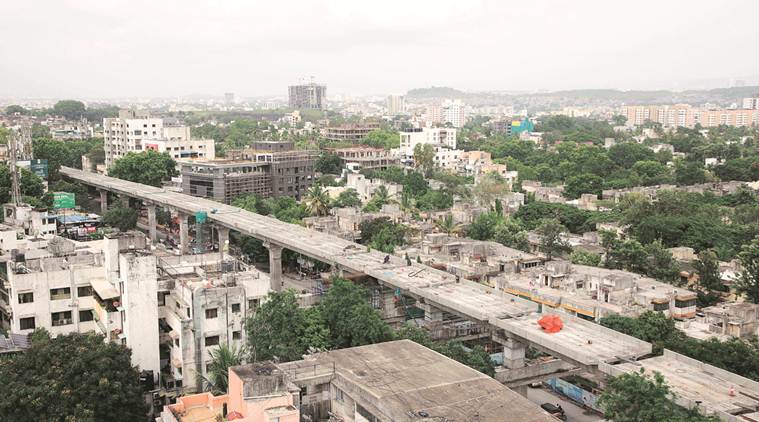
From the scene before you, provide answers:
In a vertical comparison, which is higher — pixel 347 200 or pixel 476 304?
pixel 347 200

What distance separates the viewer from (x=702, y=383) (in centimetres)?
2002

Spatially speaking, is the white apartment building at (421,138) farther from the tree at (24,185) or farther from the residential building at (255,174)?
the tree at (24,185)

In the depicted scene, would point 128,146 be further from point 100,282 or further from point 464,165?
point 100,282

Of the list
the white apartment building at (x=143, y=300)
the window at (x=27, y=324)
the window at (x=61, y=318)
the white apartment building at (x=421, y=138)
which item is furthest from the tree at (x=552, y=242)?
the white apartment building at (x=421, y=138)

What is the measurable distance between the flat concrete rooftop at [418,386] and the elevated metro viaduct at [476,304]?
208 inches

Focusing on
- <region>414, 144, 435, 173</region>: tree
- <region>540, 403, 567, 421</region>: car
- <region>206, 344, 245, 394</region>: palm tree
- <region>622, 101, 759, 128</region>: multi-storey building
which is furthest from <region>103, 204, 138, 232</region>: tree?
<region>622, 101, 759, 128</region>: multi-storey building

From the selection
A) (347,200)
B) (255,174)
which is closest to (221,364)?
(347,200)

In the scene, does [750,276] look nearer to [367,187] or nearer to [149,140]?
[367,187]

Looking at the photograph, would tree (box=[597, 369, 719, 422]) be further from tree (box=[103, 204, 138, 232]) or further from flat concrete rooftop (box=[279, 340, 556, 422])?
tree (box=[103, 204, 138, 232])

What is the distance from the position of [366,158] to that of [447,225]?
30773mm

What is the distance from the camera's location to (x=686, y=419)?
16328 mm

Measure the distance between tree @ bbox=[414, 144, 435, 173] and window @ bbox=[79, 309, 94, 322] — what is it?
165ft

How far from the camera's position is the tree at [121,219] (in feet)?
159

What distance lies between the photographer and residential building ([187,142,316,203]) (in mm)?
56750
